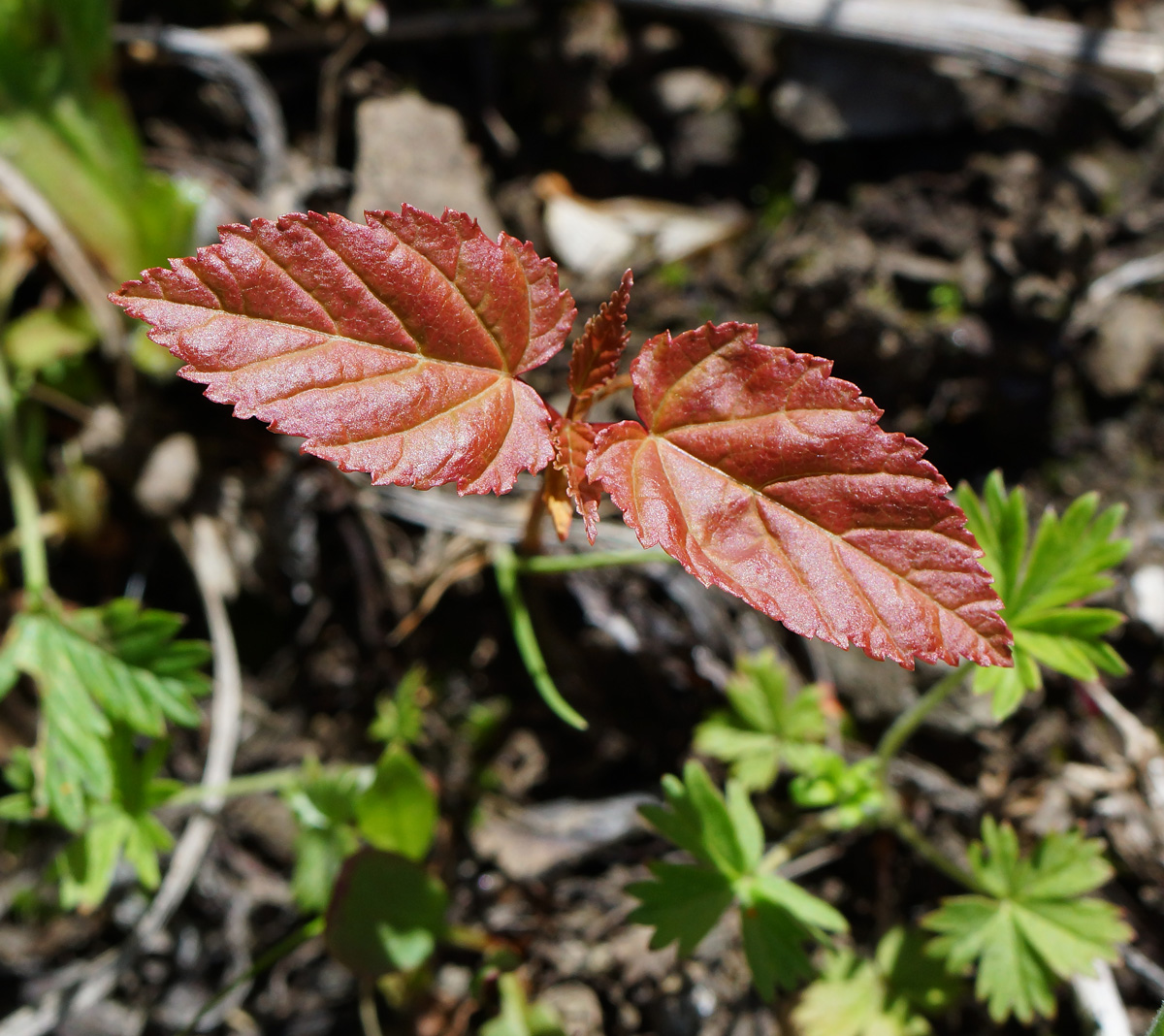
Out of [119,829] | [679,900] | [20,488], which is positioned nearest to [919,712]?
[679,900]

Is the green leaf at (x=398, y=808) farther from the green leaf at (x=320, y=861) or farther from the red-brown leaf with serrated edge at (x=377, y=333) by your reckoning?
the red-brown leaf with serrated edge at (x=377, y=333)

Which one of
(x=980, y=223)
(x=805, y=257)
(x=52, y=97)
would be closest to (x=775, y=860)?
(x=805, y=257)

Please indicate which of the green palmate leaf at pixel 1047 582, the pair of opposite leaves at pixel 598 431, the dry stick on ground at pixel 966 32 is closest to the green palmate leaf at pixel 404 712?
the pair of opposite leaves at pixel 598 431

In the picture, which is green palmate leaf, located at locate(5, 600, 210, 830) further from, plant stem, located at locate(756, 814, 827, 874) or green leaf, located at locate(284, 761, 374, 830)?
plant stem, located at locate(756, 814, 827, 874)

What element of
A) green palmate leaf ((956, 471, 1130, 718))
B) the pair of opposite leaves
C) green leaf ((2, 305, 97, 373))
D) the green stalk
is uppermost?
the pair of opposite leaves

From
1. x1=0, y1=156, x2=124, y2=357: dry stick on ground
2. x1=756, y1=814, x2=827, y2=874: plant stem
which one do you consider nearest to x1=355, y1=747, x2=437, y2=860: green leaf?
x1=756, y1=814, x2=827, y2=874: plant stem

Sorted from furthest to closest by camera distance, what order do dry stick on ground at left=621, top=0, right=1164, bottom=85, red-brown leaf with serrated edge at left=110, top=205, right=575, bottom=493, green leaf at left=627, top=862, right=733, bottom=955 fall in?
1. dry stick on ground at left=621, top=0, right=1164, bottom=85
2. green leaf at left=627, top=862, right=733, bottom=955
3. red-brown leaf with serrated edge at left=110, top=205, right=575, bottom=493

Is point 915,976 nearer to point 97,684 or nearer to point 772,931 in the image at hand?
point 772,931
